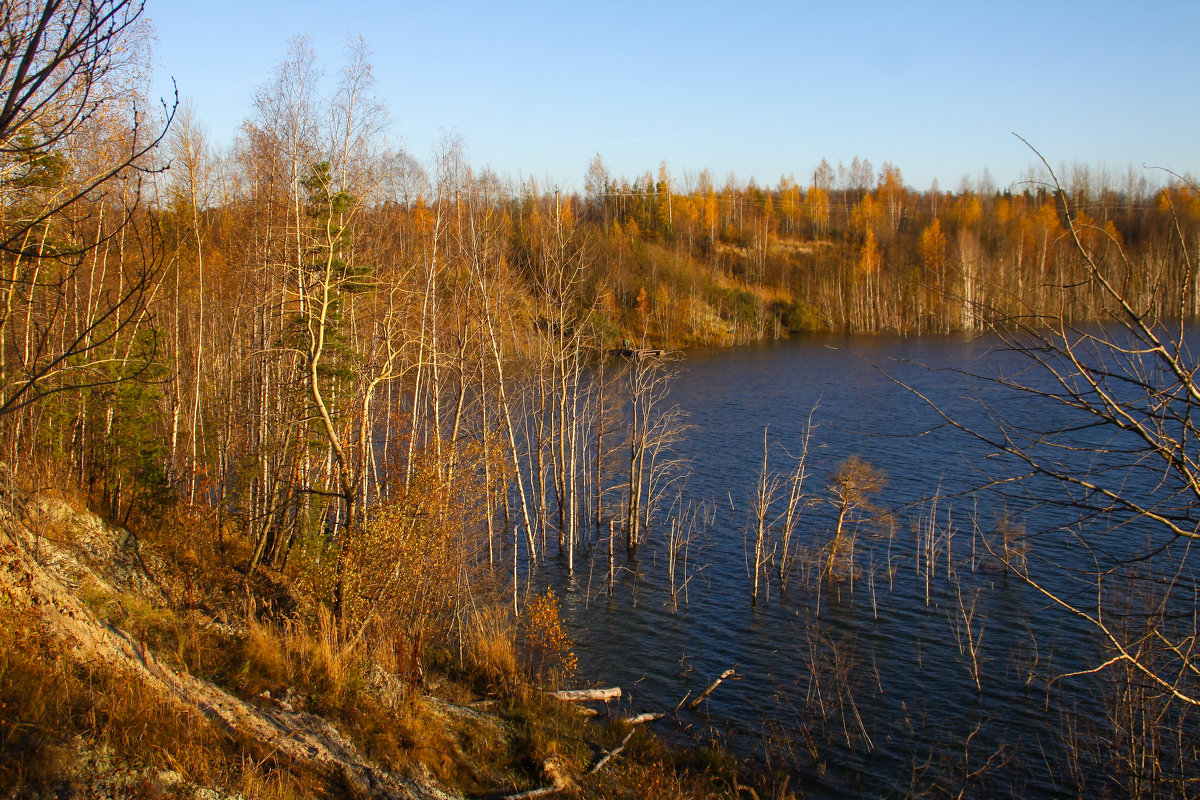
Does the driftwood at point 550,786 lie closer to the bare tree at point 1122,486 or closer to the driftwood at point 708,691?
the driftwood at point 708,691

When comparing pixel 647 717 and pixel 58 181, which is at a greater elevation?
pixel 58 181

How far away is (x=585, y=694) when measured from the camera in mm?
13562

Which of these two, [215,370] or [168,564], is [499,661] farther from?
[215,370]

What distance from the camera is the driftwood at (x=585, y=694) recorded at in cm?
1309

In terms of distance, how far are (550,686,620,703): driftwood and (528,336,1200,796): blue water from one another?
394 millimetres

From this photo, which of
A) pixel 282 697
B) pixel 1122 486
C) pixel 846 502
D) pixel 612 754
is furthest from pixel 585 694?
pixel 1122 486

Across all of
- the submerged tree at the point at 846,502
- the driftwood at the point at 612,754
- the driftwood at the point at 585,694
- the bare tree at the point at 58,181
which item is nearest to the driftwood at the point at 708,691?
the driftwood at the point at 585,694

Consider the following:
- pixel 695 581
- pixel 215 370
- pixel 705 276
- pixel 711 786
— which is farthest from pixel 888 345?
pixel 711 786

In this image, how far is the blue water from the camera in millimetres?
12078

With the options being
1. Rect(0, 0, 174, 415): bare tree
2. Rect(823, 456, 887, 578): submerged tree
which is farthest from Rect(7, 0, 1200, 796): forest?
Rect(823, 456, 887, 578): submerged tree

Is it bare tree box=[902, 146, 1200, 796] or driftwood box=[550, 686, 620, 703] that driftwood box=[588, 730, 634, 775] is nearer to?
driftwood box=[550, 686, 620, 703]

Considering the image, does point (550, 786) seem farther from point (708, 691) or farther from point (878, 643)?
point (878, 643)

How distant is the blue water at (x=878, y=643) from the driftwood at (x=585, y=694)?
15.5 inches

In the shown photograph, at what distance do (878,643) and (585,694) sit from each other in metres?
6.59
